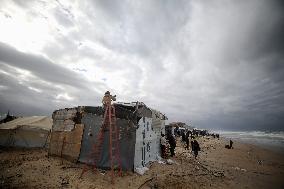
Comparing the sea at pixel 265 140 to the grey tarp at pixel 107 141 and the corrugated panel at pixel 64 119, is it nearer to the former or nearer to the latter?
the grey tarp at pixel 107 141

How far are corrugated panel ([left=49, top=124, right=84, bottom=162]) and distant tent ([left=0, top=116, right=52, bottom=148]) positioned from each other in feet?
16.9

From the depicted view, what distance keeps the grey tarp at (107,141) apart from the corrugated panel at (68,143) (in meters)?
0.48

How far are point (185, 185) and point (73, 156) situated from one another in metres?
8.44

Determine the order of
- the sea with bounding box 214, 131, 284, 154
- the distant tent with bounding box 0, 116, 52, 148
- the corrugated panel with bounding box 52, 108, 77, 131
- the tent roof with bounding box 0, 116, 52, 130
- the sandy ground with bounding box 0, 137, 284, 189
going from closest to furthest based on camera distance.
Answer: the sandy ground with bounding box 0, 137, 284, 189 → the corrugated panel with bounding box 52, 108, 77, 131 → the distant tent with bounding box 0, 116, 52, 148 → the tent roof with bounding box 0, 116, 52, 130 → the sea with bounding box 214, 131, 284, 154

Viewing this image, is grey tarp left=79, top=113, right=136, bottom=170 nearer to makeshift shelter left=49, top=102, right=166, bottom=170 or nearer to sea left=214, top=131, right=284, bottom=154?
makeshift shelter left=49, top=102, right=166, bottom=170

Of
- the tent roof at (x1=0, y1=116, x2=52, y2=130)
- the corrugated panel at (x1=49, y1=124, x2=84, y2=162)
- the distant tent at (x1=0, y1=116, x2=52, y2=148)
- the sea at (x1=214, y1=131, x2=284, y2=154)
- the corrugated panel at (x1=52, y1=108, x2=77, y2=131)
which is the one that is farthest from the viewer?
the sea at (x1=214, y1=131, x2=284, y2=154)

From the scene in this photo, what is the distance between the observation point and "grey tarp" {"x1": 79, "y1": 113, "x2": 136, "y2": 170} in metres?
13.1

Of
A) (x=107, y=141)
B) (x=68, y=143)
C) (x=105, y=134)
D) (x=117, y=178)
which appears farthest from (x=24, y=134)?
(x=117, y=178)

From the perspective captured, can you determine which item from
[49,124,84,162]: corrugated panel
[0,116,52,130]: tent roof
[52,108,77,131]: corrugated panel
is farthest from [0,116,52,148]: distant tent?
[49,124,84,162]: corrugated panel

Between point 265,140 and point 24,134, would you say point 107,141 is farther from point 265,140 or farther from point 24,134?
point 265,140

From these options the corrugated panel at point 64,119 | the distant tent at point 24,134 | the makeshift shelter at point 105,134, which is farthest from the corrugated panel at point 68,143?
the distant tent at point 24,134

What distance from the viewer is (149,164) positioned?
15.4m

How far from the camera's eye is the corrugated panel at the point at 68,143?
48.7 ft

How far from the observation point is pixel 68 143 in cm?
1553
